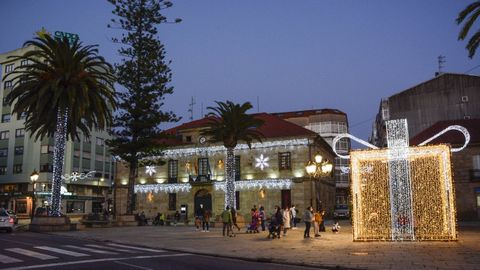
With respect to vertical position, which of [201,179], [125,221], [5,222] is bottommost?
[125,221]

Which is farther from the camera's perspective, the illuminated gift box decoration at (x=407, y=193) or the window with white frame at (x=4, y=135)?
the window with white frame at (x=4, y=135)

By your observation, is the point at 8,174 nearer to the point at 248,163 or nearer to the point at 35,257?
the point at 248,163

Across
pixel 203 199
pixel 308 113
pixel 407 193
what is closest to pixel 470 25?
pixel 407 193

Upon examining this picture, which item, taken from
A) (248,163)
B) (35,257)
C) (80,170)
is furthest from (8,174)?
(35,257)

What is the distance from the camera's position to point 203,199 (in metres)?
50.2

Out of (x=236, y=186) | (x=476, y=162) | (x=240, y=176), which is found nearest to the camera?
(x=476, y=162)

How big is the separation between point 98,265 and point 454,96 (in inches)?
1887

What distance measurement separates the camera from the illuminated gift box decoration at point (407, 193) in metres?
19.5

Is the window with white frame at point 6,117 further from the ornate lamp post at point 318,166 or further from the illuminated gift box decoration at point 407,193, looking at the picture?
the illuminated gift box decoration at point 407,193

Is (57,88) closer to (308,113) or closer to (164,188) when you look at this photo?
(164,188)

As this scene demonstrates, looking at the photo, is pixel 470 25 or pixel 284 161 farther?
pixel 284 161

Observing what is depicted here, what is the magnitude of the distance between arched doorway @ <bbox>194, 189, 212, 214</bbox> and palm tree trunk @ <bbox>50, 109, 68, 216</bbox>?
2119 cm

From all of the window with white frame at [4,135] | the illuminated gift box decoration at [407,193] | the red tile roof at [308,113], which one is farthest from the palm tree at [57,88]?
the red tile roof at [308,113]

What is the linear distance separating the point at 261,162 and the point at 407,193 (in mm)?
28224
